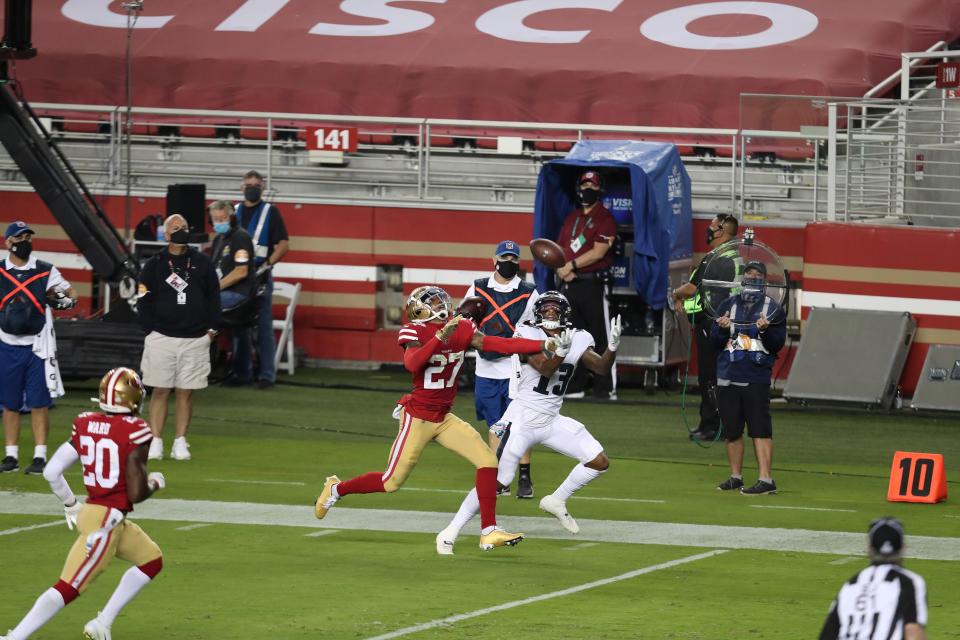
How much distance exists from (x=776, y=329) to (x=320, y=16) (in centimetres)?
1701

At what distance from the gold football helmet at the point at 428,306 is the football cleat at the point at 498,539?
1.48 metres

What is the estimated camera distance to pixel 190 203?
2156cm

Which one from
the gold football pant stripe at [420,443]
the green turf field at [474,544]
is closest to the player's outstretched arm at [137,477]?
the green turf field at [474,544]

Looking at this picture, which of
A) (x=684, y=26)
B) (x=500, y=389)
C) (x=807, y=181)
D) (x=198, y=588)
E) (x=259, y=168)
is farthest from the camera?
(x=684, y=26)

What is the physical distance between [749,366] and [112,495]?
6.80 meters

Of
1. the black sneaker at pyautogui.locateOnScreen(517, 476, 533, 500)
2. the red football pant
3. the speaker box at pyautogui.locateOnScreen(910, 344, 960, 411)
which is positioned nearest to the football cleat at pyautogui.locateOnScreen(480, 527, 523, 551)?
the red football pant

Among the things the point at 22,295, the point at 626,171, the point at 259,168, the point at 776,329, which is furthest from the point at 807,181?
the point at 22,295

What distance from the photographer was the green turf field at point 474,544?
1020cm

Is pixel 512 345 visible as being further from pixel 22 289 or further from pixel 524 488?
pixel 22 289

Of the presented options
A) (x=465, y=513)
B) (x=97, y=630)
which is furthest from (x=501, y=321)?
(x=97, y=630)

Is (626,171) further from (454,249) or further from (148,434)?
(148,434)

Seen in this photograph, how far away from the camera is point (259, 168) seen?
2538cm

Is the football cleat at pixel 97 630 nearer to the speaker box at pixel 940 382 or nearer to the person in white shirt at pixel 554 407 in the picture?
the person in white shirt at pixel 554 407

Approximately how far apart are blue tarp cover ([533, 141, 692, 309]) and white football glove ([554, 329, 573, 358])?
299 inches
